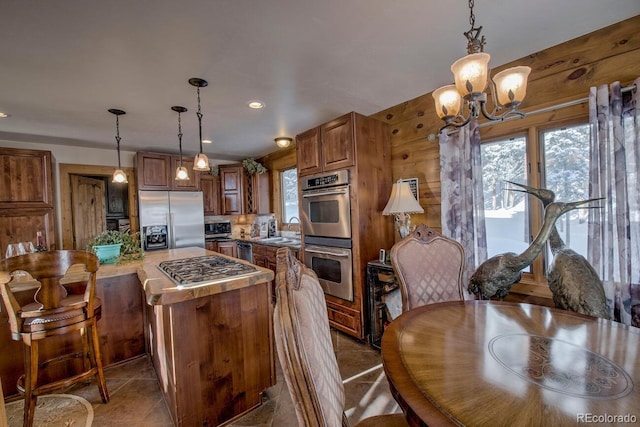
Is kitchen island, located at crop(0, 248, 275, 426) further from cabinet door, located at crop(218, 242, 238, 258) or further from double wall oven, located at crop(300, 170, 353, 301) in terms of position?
cabinet door, located at crop(218, 242, 238, 258)

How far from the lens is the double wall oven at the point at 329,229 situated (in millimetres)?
2884

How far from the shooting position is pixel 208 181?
5.27 metres

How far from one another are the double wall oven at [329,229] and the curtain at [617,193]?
1.86 m

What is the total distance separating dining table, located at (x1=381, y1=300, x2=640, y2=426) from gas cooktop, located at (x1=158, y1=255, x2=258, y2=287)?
1132 mm

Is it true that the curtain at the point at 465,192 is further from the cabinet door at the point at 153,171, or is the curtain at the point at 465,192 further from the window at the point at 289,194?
the cabinet door at the point at 153,171

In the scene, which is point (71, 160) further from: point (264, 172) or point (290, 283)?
point (290, 283)

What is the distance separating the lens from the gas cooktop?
5.78 feet

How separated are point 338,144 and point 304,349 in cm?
251

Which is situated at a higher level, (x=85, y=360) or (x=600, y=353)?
(x=600, y=353)

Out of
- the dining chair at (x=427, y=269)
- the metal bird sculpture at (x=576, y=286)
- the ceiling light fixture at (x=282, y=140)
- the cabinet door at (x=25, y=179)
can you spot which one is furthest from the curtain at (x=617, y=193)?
the cabinet door at (x=25, y=179)

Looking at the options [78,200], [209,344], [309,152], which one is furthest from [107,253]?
[78,200]

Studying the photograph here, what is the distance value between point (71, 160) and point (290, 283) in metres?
5.20

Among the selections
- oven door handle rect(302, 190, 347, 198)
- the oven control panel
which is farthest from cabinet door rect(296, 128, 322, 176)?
oven door handle rect(302, 190, 347, 198)

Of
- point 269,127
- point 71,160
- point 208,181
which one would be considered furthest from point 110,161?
point 269,127
